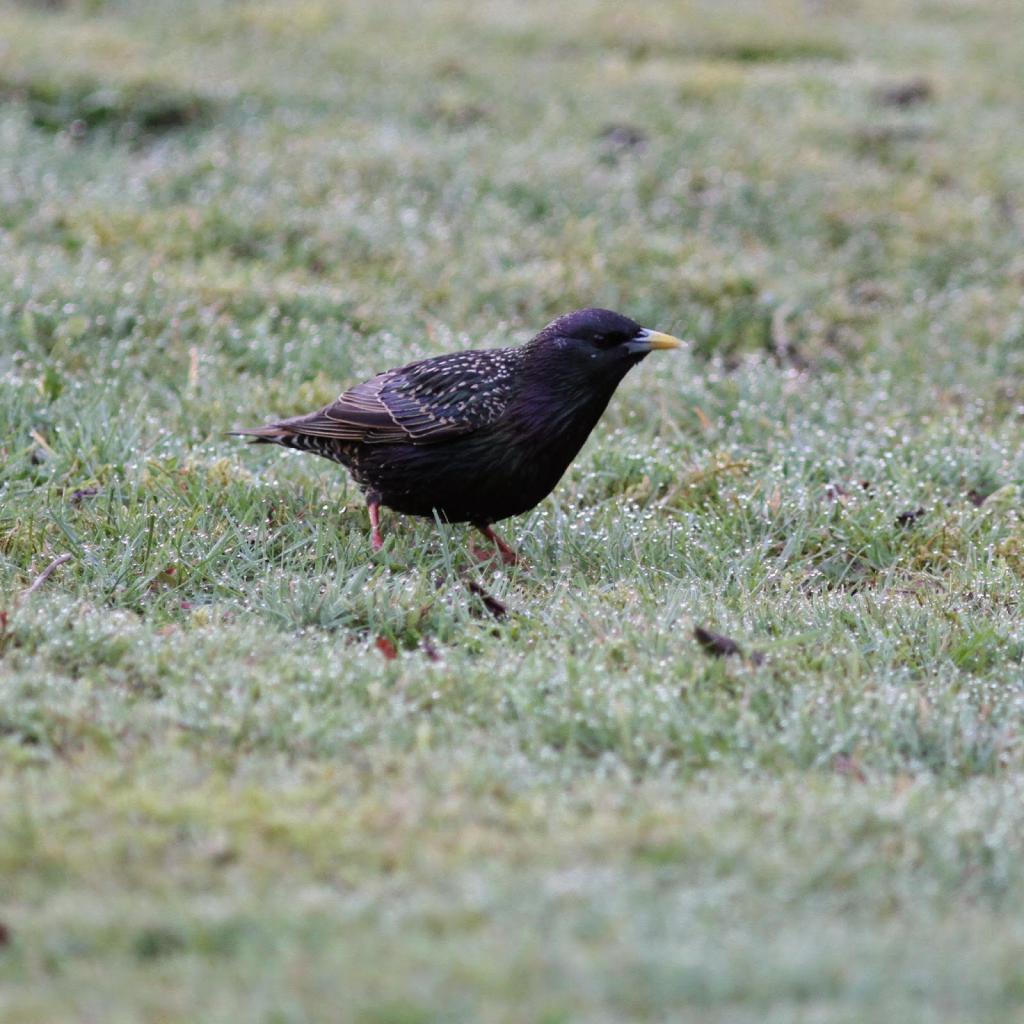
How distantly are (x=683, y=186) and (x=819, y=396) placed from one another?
2935 mm

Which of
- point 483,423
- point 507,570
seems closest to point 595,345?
point 483,423

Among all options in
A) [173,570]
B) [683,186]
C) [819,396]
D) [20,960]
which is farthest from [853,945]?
[683,186]

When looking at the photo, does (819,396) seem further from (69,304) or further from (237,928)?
(237,928)

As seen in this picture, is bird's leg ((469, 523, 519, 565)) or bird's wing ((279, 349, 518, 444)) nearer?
bird's leg ((469, 523, 519, 565))

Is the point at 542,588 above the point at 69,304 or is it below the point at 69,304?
below

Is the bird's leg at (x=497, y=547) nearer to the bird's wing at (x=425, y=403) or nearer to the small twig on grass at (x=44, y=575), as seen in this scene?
the bird's wing at (x=425, y=403)

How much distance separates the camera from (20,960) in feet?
9.33

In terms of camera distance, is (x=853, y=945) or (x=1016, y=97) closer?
(x=853, y=945)

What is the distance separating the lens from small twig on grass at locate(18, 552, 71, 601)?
4633 millimetres

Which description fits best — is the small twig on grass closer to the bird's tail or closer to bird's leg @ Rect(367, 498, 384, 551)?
the bird's tail

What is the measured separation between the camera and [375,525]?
555 centimetres

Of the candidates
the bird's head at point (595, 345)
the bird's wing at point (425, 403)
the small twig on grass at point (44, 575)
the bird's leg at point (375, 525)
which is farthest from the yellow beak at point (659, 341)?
the small twig on grass at point (44, 575)

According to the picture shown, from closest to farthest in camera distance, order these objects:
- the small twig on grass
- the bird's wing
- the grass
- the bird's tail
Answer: the grass < the small twig on grass < the bird's wing < the bird's tail

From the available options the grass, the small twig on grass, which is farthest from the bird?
the small twig on grass
